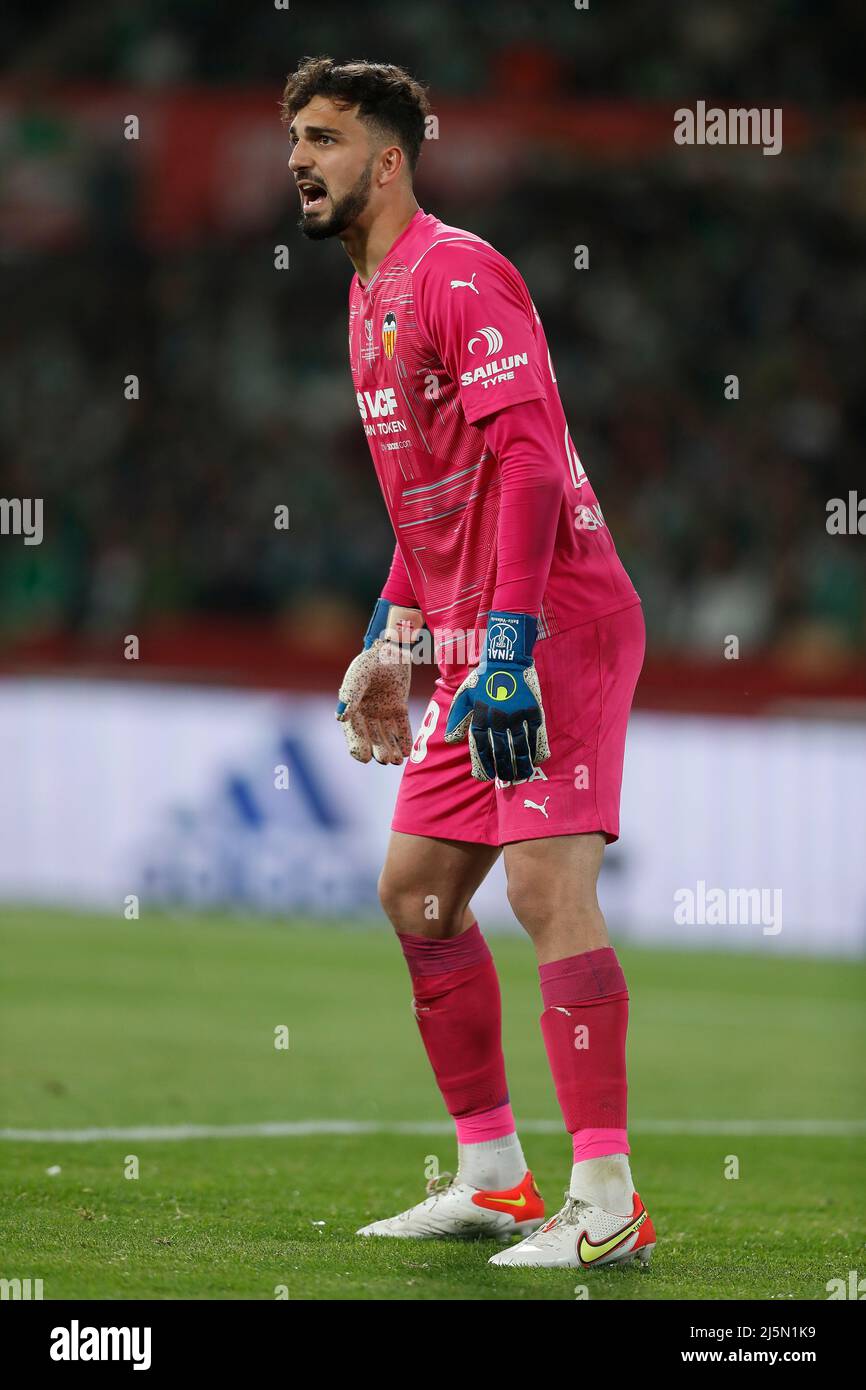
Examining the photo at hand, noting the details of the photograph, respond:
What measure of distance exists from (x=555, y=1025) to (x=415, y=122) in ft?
7.13

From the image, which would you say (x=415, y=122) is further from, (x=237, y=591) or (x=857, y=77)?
(x=857, y=77)

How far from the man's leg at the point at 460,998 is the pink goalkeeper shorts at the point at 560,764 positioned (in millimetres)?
114

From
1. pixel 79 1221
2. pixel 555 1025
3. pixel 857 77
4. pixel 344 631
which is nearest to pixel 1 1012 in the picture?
pixel 79 1221

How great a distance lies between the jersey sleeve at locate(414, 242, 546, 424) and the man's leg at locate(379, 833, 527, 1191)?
1146 millimetres

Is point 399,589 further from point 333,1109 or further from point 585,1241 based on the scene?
point 333,1109

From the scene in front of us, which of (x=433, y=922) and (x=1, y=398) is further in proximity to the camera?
A: (x=1, y=398)

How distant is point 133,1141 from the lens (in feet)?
20.0

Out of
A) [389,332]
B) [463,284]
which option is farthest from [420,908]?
[463,284]

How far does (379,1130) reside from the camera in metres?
6.61

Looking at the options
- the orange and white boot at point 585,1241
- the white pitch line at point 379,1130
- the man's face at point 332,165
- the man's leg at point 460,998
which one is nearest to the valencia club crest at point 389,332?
the man's face at point 332,165

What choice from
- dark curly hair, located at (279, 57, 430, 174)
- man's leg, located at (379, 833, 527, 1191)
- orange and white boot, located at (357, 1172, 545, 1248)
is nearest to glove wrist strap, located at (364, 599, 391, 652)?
man's leg, located at (379, 833, 527, 1191)

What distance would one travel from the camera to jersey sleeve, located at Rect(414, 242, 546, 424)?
4.38 meters

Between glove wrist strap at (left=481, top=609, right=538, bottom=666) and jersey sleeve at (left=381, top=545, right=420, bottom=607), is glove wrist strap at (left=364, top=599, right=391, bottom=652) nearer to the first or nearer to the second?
jersey sleeve at (left=381, top=545, right=420, bottom=607)

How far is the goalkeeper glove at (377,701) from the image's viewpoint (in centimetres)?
521
